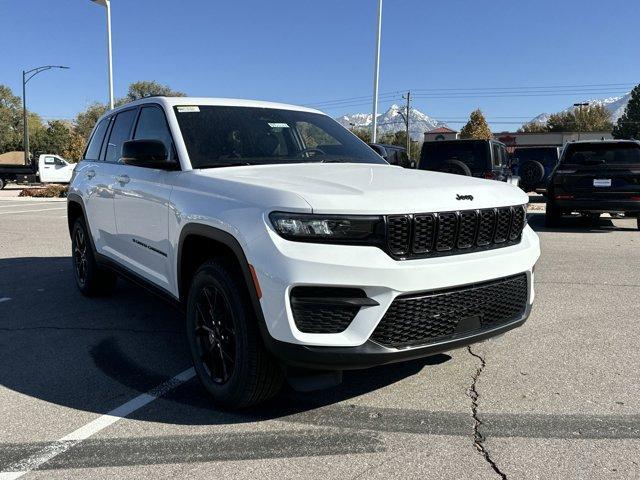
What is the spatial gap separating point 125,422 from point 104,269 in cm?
255

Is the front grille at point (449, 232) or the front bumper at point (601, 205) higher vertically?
the front grille at point (449, 232)

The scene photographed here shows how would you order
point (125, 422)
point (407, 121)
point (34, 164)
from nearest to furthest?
point (125, 422) → point (34, 164) → point (407, 121)

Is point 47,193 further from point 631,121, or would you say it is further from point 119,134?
point 631,121

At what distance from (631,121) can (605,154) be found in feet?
269

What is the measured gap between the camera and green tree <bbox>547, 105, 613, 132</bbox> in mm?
92562

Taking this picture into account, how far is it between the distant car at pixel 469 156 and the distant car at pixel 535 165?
641 centimetres

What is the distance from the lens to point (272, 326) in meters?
2.77

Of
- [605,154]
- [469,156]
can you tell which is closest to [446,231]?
[605,154]

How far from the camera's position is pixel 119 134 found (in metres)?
5.20

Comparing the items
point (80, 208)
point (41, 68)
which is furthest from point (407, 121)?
point (80, 208)

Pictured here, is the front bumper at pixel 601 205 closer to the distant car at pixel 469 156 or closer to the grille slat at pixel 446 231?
the distant car at pixel 469 156

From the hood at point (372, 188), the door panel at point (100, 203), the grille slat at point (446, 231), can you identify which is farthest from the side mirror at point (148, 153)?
the grille slat at point (446, 231)

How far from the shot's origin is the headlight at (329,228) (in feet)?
8.96

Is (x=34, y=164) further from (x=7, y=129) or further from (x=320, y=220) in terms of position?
(x=7, y=129)
